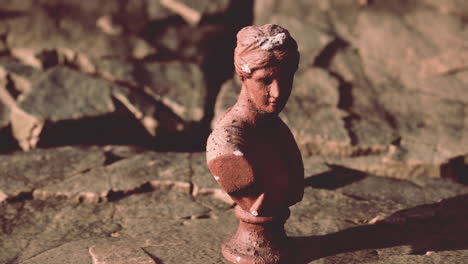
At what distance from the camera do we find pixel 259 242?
98.2 inches

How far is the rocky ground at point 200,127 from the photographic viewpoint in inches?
111

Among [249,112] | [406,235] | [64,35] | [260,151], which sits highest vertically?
[249,112]

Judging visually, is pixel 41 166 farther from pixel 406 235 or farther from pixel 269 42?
pixel 406 235

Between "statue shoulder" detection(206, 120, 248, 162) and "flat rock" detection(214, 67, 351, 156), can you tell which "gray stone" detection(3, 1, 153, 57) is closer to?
"flat rock" detection(214, 67, 351, 156)

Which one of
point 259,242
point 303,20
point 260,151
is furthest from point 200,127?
point 260,151

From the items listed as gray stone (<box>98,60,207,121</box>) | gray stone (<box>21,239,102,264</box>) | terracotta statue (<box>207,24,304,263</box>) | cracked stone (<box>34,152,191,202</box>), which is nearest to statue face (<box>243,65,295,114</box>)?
terracotta statue (<box>207,24,304,263</box>)

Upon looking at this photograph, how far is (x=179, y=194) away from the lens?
10.7 feet

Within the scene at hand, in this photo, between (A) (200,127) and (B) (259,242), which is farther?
(A) (200,127)

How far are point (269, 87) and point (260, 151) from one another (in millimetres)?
243

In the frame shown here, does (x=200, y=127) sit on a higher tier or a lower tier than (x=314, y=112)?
lower

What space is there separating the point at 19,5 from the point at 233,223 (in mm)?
2937

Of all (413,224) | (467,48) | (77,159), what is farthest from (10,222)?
(467,48)

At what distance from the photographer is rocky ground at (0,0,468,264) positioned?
9.29 feet

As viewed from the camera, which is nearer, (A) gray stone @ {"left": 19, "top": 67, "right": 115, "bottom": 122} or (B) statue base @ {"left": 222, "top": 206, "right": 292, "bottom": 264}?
(B) statue base @ {"left": 222, "top": 206, "right": 292, "bottom": 264}
